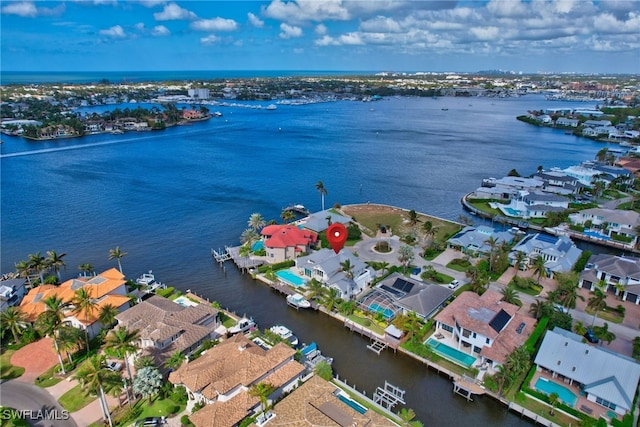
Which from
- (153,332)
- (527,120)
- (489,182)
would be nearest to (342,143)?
(489,182)

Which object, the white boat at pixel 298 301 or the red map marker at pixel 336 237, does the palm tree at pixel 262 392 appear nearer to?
the white boat at pixel 298 301

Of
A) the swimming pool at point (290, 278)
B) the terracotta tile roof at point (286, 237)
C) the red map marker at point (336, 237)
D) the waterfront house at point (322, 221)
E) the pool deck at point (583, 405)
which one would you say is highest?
the red map marker at point (336, 237)

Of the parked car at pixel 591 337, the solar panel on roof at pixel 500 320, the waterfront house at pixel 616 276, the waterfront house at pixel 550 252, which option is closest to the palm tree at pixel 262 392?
the solar panel on roof at pixel 500 320

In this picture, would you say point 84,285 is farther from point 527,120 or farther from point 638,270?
Result: point 527,120

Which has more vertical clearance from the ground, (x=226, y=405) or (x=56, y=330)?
(x=56, y=330)

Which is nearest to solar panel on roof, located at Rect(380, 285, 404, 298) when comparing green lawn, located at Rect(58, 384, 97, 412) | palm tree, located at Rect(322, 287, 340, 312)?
palm tree, located at Rect(322, 287, 340, 312)

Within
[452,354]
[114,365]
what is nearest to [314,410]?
[452,354]

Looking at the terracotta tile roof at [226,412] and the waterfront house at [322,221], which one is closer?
the terracotta tile roof at [226,412]
